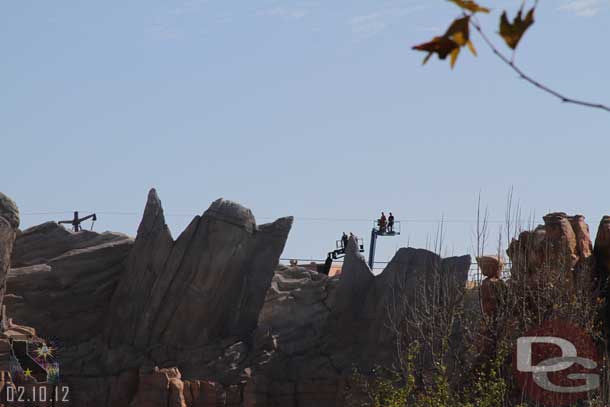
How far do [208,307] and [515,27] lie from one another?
74.7 ft

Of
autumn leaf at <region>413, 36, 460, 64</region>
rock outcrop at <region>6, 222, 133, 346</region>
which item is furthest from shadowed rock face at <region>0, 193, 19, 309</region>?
autumn leaf at <region>413, 36, 460, 64</region>

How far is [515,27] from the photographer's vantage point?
2562mm

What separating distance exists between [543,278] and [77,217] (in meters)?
13.3

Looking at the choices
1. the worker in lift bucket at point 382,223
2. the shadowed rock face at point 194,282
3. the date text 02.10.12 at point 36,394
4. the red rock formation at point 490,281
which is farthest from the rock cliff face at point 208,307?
the worker in lift bucket at point 382,223

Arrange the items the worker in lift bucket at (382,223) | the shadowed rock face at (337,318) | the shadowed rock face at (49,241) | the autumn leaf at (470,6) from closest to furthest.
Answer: the autumn leaf at (470,6) < the shadowed rock face at (337,318) < the shadowed rock face at (49,241) < the worker in lift bucket at (382,223)

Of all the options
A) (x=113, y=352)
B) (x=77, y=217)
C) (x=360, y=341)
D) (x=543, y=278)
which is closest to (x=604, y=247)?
(x=543, y=278)

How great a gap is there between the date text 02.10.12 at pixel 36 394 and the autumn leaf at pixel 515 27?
802 inches

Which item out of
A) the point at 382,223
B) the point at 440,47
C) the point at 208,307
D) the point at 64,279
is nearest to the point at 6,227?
the point at 64,279

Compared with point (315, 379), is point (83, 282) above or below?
above

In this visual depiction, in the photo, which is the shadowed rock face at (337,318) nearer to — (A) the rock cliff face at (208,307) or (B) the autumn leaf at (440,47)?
(A) the rock cliff face at (208,307)

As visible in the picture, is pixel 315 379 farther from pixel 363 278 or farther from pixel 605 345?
pixel 605 345

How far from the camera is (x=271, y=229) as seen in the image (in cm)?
2586

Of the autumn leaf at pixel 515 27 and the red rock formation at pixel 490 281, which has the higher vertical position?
the red rock formation at pixel 490 281

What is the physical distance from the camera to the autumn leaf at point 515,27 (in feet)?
8.36
